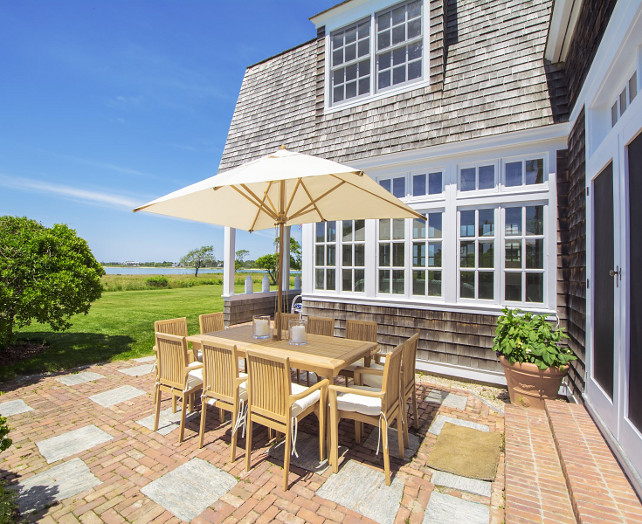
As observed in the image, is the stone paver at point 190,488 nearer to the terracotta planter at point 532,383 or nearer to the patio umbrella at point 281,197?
the patio umbrella at point 281,197

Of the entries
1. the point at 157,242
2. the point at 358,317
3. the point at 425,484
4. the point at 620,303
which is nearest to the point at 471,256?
the point at 358,317

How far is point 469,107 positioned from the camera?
440 cm

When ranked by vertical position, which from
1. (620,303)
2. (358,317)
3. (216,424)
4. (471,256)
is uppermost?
(471,256)

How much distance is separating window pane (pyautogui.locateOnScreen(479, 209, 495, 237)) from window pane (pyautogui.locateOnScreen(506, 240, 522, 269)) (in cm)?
27

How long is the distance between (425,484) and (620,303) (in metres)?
1.79

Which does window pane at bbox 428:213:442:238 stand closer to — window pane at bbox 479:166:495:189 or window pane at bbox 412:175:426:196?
window pane at bbox 412:175:426:196

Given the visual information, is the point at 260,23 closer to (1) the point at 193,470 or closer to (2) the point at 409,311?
(2) the point at 409,311

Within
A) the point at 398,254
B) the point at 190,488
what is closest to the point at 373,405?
the point at 190,488

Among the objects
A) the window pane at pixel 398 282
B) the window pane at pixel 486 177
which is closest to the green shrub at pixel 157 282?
the window pane at pixel 398 282

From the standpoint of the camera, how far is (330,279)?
5.70 m

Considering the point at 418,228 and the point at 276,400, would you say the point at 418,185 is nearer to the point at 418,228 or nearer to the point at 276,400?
the point at 418,228

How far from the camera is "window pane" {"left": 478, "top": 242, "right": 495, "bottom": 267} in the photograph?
14.0 feet

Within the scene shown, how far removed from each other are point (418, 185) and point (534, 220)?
1.61 m

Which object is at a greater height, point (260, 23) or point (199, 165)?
point (199, 165)
